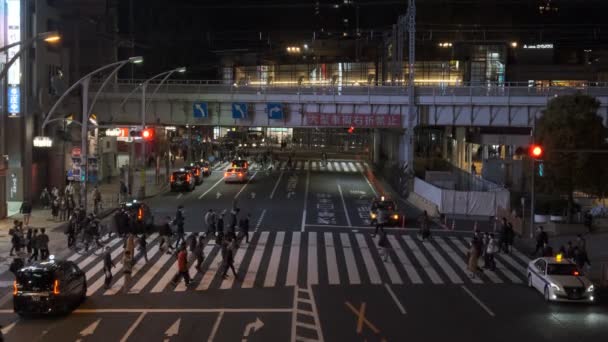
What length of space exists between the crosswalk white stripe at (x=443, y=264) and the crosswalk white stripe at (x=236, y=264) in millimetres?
7198

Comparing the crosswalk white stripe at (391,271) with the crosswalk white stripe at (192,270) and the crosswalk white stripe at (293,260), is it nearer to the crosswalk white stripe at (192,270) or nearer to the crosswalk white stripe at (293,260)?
the crosswalk white stripe at (293,260)

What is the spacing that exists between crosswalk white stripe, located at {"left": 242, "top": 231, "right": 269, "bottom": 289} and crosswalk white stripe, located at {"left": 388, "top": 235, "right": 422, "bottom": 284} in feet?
17.1

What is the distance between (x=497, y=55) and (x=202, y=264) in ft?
258

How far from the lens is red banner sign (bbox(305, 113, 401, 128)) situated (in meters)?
55.3

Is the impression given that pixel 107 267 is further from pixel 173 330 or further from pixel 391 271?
pixel 391 271

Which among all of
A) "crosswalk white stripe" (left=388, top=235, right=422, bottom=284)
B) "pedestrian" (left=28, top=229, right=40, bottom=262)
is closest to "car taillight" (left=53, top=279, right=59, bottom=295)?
"pedestrian" (left=28, top=229, right=40, bottom=262)

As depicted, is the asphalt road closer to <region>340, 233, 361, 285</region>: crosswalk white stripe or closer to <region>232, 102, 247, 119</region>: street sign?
<region>340, 233, 361, 285</region>: crosswalk white stripe

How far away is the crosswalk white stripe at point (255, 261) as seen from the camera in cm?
2414

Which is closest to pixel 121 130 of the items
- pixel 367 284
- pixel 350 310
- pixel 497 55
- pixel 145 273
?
pixel 145 273

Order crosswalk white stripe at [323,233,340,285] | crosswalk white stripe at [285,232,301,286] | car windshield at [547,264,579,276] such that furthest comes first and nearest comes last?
crosswalk white stripe at [323,233,340,285] < crosswalk white stripe at [285,232,301,286] < car windshield at [547,264,579,276]

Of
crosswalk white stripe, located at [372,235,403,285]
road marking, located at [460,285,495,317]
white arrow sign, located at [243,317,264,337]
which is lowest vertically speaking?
road marking, located at [460,285,495,317]

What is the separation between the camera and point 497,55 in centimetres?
9812

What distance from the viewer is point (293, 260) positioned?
92.3ft

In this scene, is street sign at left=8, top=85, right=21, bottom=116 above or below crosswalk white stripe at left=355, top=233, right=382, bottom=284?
above
